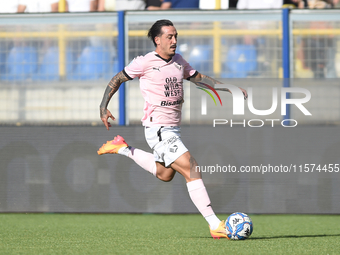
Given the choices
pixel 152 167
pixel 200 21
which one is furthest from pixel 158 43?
pixel 200 21

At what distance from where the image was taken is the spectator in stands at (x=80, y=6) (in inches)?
298

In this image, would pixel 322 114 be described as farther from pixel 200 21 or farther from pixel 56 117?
pixel 56 117

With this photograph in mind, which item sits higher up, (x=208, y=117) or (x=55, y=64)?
(x=55, y=64)

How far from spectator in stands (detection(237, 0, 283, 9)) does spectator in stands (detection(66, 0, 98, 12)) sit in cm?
178

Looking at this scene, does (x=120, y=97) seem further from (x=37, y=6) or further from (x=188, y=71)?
(x=188, y=71)

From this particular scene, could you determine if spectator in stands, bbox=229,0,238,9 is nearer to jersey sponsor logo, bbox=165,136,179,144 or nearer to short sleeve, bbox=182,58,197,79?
short sleeve, bbox=182,58,197,79

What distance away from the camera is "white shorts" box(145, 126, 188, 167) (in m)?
5.03

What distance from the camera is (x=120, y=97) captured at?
7414 mm

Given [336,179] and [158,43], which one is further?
[336,179]

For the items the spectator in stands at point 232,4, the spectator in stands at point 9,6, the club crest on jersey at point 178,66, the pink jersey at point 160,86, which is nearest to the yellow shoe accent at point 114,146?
the pink jersey at point 160,86

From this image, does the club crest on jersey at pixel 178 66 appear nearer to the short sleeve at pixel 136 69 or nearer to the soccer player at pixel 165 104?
the soccer player at pixel 165 104

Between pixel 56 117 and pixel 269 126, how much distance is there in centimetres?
253

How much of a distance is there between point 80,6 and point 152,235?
10.8 ft

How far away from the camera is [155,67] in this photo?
523cm
